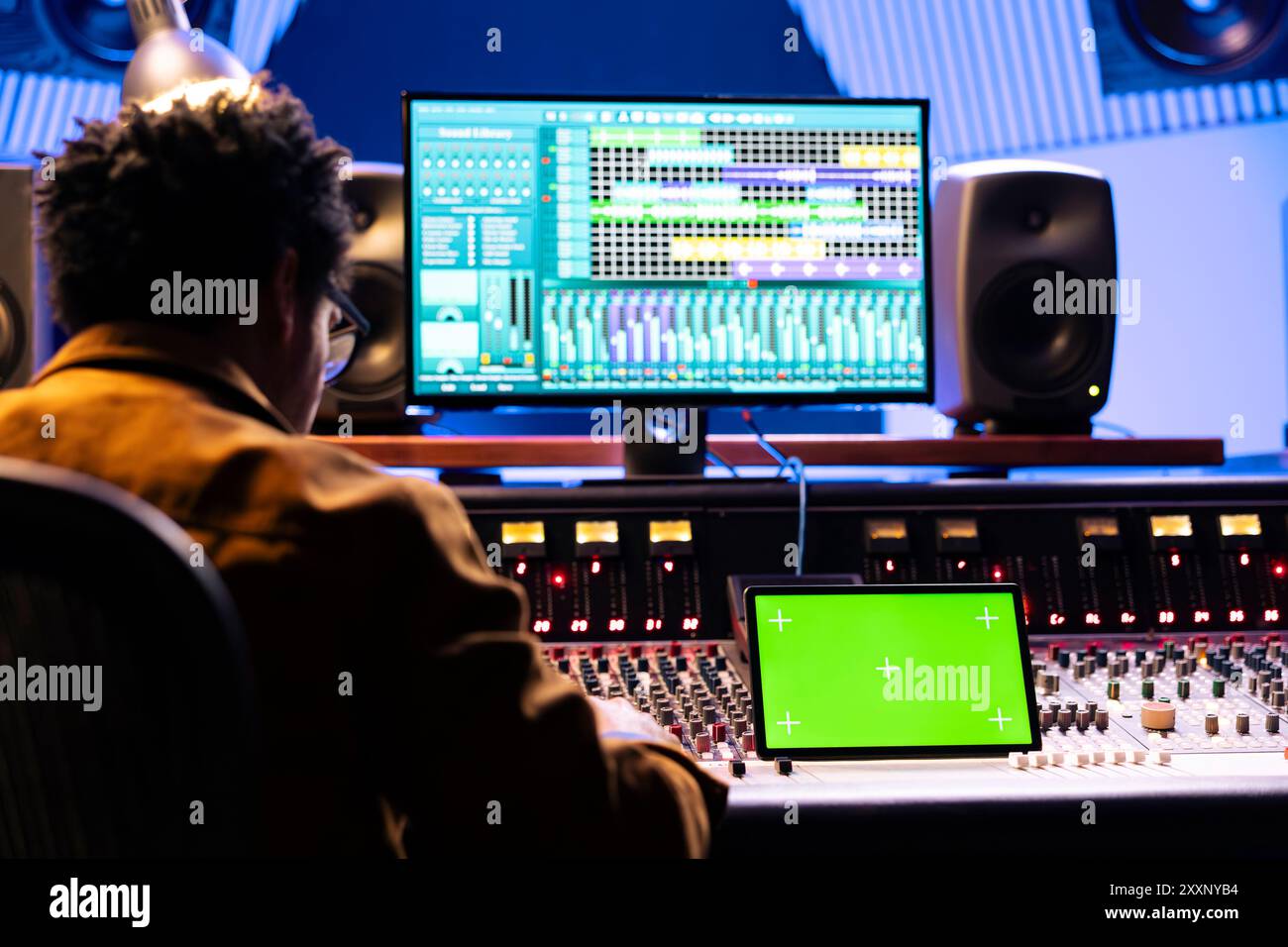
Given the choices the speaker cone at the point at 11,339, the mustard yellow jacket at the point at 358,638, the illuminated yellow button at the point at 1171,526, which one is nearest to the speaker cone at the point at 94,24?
the speaker cone at the point at 11,339

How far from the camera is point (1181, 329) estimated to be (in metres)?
3.33

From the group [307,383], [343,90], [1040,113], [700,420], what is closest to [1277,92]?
[1040,113]

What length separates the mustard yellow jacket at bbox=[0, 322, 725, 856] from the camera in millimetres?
779

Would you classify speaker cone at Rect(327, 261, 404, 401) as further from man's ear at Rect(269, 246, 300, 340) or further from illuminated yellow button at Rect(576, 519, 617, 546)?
man's ear at Rect(269, 246, 300, 340)

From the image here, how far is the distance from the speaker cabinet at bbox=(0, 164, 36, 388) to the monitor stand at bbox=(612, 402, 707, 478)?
0.90m

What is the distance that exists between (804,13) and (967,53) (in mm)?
484

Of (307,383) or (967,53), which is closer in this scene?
(307,383)

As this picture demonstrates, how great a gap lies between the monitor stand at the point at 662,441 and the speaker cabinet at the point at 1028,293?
0.46m

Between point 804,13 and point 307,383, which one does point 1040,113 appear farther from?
point 307,383

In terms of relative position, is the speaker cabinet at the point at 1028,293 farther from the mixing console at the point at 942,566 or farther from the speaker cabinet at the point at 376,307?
the speaker cabinet at the point at 376,307

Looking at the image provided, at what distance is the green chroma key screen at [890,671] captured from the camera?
1229 mm

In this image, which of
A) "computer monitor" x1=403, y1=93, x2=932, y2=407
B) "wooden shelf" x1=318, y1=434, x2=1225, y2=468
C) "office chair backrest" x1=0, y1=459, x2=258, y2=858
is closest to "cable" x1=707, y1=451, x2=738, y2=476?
"wooden shelf" x1=318, y1=434, x2=1225, y2=468

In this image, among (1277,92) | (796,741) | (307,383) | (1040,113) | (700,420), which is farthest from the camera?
(1040,113)
